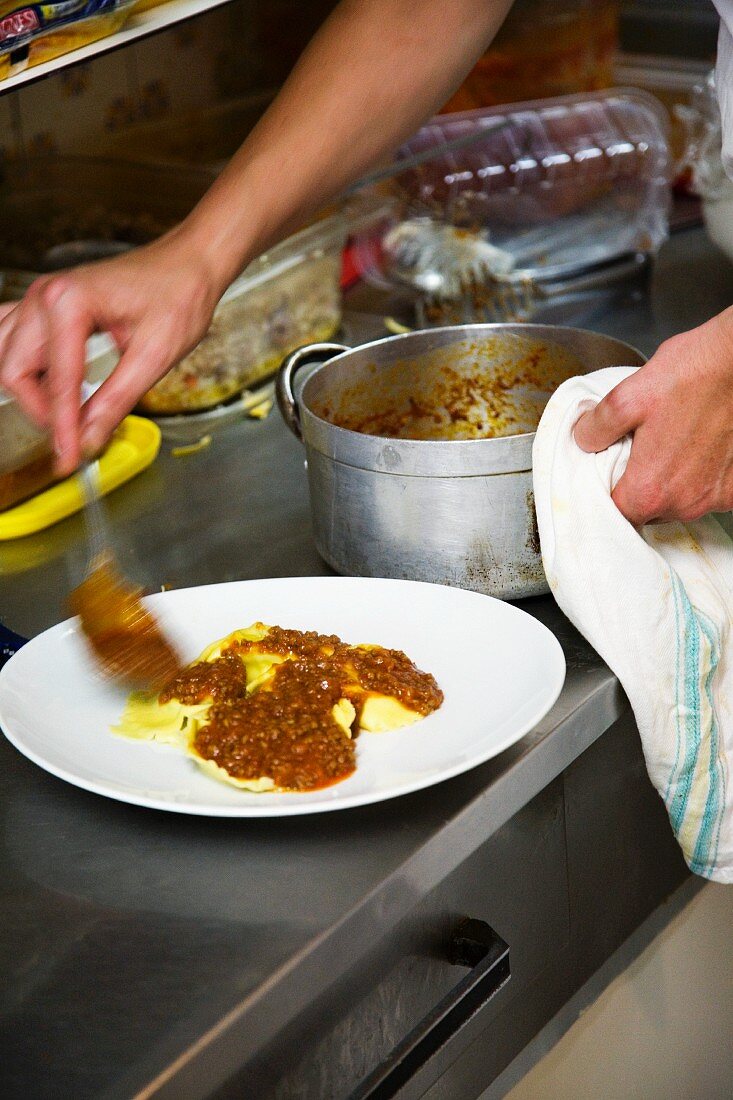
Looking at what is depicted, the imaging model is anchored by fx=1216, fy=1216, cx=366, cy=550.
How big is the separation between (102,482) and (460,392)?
372mm

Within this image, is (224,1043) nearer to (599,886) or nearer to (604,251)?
(599,886)

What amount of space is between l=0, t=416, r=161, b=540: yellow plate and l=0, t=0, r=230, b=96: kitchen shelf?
380 millimetres

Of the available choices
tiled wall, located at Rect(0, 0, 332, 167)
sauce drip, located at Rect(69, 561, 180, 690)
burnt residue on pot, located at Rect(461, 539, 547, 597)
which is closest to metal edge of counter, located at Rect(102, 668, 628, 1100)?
burnt residue on pot, located at Rect(461, 539, 547, 597)

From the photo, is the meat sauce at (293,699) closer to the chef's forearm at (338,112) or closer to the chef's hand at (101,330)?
the chef's hand at (101,330)

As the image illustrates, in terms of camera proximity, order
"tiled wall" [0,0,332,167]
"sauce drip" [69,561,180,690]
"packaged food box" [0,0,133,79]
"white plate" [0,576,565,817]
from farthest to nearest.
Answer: "tiled wall" [0,0,332,167], "packaged food box" [0,0,133,79], "sauce drip" [69,561,180,690], "white plate" [0,576,565,817]

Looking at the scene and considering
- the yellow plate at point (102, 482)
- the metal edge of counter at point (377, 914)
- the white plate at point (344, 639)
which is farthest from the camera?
the yellow plate at point (102, 482)

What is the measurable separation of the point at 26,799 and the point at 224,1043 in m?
0.25

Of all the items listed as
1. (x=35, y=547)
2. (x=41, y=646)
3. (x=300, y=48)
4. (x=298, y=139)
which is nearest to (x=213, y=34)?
(x=300, y=48)

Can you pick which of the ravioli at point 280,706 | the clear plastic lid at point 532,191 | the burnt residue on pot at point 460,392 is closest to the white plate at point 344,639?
the ravioli at point 280,706

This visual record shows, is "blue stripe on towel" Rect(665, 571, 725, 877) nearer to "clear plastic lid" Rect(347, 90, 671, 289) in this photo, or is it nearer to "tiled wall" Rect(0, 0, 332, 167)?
"clear plastic lid" Rect(347, 90, 671, 289)

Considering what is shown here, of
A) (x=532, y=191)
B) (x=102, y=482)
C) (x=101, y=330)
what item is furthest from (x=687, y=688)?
(x=532, y=191)

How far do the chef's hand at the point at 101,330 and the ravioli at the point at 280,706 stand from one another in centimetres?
18

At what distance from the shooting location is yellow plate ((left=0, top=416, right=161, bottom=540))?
1154 millimetres

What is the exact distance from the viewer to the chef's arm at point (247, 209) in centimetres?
90
